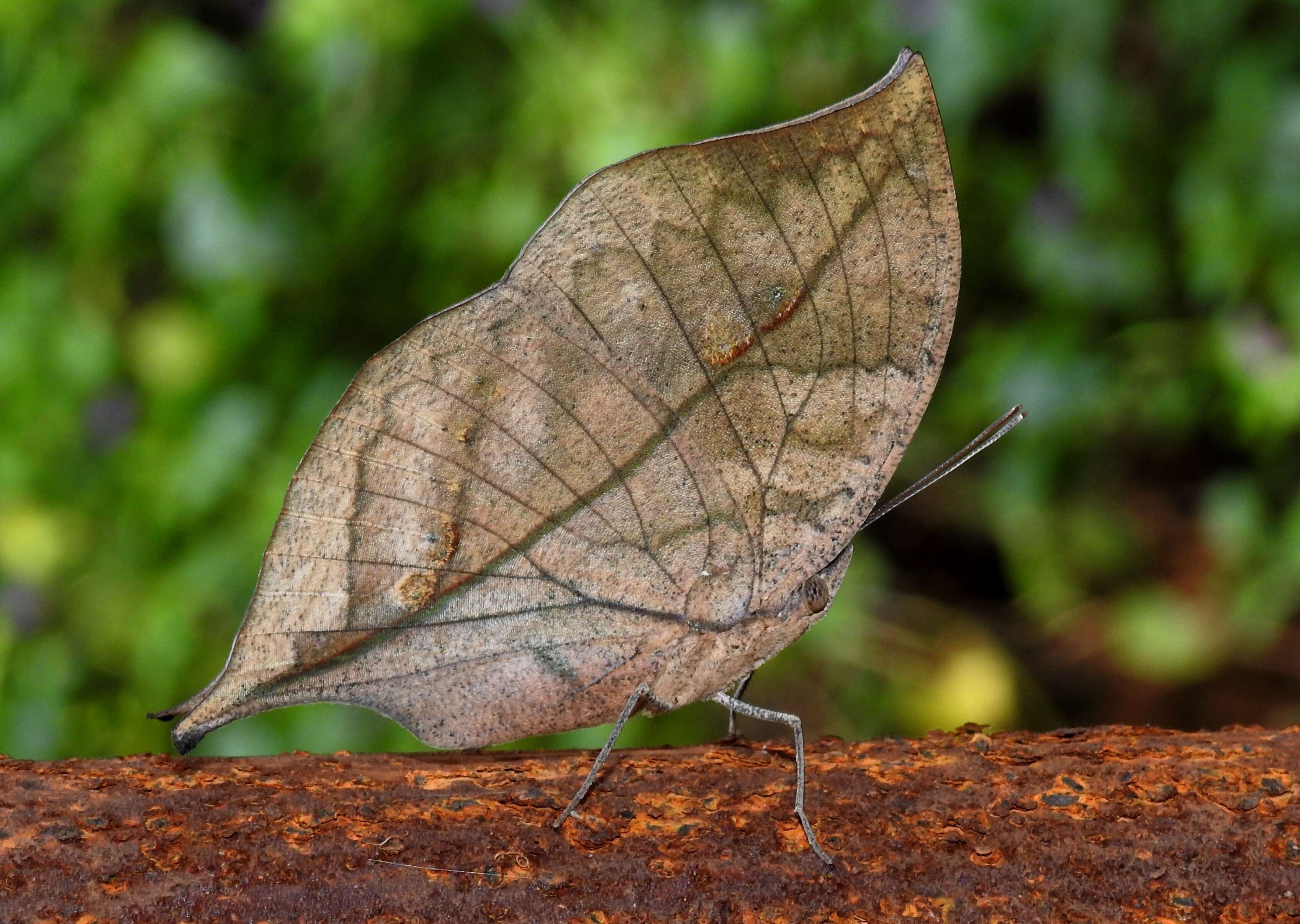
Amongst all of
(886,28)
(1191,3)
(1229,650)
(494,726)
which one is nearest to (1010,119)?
(1191,3)

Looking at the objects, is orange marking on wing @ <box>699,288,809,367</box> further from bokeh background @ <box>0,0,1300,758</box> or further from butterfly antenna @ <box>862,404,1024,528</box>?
bokeh background @ <box>0,0,1300,758</box>

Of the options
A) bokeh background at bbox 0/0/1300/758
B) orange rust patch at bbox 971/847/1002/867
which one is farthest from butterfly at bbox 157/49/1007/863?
bokeh background at bbox 0/0/1300/758

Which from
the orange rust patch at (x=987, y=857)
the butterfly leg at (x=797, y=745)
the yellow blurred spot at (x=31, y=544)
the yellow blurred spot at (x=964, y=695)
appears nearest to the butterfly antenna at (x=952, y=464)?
the butterfly leg at (x=797, y=745)

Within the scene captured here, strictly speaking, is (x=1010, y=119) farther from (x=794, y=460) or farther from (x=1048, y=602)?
(x=794, y=460)

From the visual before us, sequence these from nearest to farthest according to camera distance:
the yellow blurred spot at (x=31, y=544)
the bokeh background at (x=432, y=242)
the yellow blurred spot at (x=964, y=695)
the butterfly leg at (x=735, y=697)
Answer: the butterfly leg at (x=735, y=697), the bokeh background at (x=432, y=242), the yellow blurred spot at (x=31, y=544), the yellow blurred spot at (x=964, y=695)

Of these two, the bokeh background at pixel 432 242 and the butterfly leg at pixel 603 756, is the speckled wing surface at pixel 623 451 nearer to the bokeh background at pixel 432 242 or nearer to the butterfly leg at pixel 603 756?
the butterfly leg at pixel 603 756

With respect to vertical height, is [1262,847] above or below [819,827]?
above
